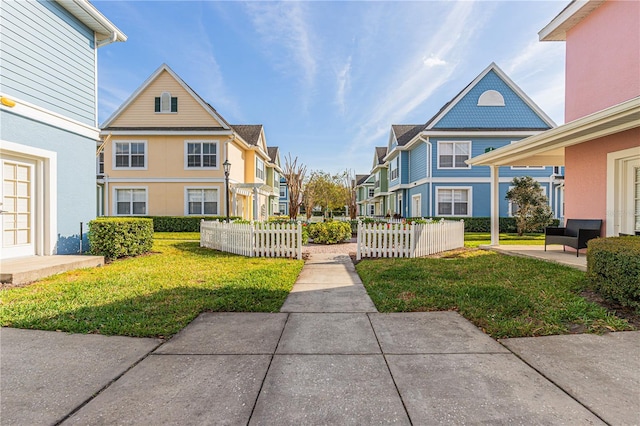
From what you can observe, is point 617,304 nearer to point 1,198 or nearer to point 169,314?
point 169,314

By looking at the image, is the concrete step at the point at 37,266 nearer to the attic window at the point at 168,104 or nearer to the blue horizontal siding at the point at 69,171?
the blue horizontal siding at the point at 69,171

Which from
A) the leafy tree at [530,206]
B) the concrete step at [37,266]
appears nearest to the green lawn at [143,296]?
the concrete step at [37,266]

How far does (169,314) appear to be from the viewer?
4031 mm

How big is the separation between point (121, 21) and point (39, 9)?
2.45 metres

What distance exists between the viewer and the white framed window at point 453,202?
733 inches

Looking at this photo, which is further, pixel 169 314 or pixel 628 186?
pixel 628 186

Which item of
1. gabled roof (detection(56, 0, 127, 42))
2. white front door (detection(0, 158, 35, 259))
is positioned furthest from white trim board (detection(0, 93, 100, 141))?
gabled roof (detection(56, 0, 127, 42))

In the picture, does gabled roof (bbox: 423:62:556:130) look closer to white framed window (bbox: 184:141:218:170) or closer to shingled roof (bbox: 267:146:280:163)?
white framed window (bbox: 184:141:218:170)

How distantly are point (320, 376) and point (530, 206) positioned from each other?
55.7 feet

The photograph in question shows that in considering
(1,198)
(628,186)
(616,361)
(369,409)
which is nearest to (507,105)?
(628,186)

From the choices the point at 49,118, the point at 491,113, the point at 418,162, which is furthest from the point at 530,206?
the point at 49,118

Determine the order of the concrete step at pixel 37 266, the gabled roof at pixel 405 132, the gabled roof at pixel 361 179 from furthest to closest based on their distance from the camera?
the gabled roof at pixel 361 179 → the gabled roof at pixel 405 132 → the concrete step at pixel 37 266

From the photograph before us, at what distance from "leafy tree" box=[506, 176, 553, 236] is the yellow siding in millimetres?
17344

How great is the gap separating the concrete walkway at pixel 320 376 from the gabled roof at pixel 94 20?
26.7 feet
